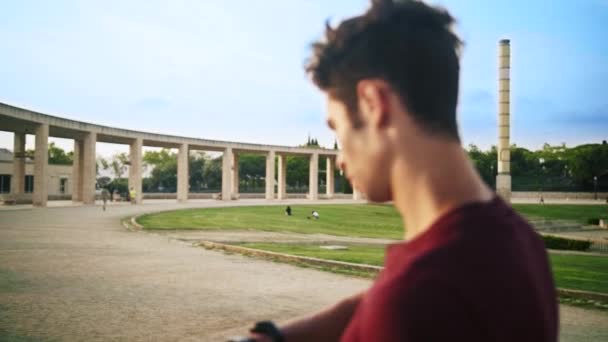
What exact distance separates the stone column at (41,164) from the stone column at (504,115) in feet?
143

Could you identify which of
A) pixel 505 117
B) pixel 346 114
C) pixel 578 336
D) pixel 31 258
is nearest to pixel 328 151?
pixel 505 117

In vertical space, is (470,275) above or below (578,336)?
above

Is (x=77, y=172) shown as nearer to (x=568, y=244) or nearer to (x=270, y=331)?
(x=568, y=244)

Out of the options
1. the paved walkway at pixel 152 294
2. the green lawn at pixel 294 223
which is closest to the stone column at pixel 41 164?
the green lawn at pixel 294 223

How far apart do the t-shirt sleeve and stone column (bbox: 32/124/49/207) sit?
44.6m

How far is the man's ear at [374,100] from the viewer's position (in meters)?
1.44

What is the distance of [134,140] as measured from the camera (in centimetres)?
5416

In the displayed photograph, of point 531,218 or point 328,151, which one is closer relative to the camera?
point 531,218

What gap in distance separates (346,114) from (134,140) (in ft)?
182

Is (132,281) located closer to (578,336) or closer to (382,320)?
(578,336)

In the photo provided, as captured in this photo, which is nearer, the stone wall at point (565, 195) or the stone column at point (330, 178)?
the stone column at point (330, 178)

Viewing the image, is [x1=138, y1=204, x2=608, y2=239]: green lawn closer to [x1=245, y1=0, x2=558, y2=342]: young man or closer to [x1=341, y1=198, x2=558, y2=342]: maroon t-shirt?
[x1=245, y1=0, x2=558, y2=342]: young man

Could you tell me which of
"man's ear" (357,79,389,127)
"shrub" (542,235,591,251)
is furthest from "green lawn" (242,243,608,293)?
"man's ear" (357,79,389,127)

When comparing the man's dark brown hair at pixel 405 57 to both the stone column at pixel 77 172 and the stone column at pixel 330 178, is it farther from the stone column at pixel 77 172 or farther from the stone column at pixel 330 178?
the stone column at pixel 330 178
